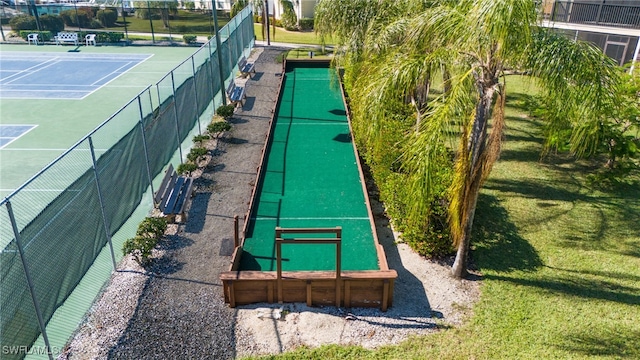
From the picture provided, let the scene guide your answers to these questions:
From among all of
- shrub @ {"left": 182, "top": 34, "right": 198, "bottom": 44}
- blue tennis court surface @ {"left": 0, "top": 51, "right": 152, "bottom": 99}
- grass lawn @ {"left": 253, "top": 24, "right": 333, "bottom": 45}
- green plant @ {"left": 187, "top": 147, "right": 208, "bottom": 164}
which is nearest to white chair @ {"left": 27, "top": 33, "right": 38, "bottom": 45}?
blue tennis court surface @ {"left": 0, "top": 51, "right": 152, "bottom": 99}

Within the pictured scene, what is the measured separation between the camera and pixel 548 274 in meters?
8.91

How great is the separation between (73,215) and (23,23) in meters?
37.7

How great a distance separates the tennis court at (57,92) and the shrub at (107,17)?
23.0 feet

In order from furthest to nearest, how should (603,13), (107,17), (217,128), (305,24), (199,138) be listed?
(305,24)
(107,17)
(603,13)
(217,128)
(199,138)

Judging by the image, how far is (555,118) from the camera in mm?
7586

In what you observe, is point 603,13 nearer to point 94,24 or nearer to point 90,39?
point 90,39

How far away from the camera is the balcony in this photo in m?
22.2

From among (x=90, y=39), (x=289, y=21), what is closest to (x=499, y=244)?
(x=289, y=21)

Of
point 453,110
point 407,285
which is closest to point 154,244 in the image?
point 407,285

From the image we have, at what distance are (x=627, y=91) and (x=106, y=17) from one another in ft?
130

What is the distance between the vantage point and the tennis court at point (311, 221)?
7863mm

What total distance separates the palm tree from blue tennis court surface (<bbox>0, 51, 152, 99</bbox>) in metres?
18.5

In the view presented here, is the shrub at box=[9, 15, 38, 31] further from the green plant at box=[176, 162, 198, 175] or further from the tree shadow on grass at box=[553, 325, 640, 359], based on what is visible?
the tree shadow on grass at box=[553, 325, 640, 359]

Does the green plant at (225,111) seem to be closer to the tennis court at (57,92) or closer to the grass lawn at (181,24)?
the tennis court at (57,92)
